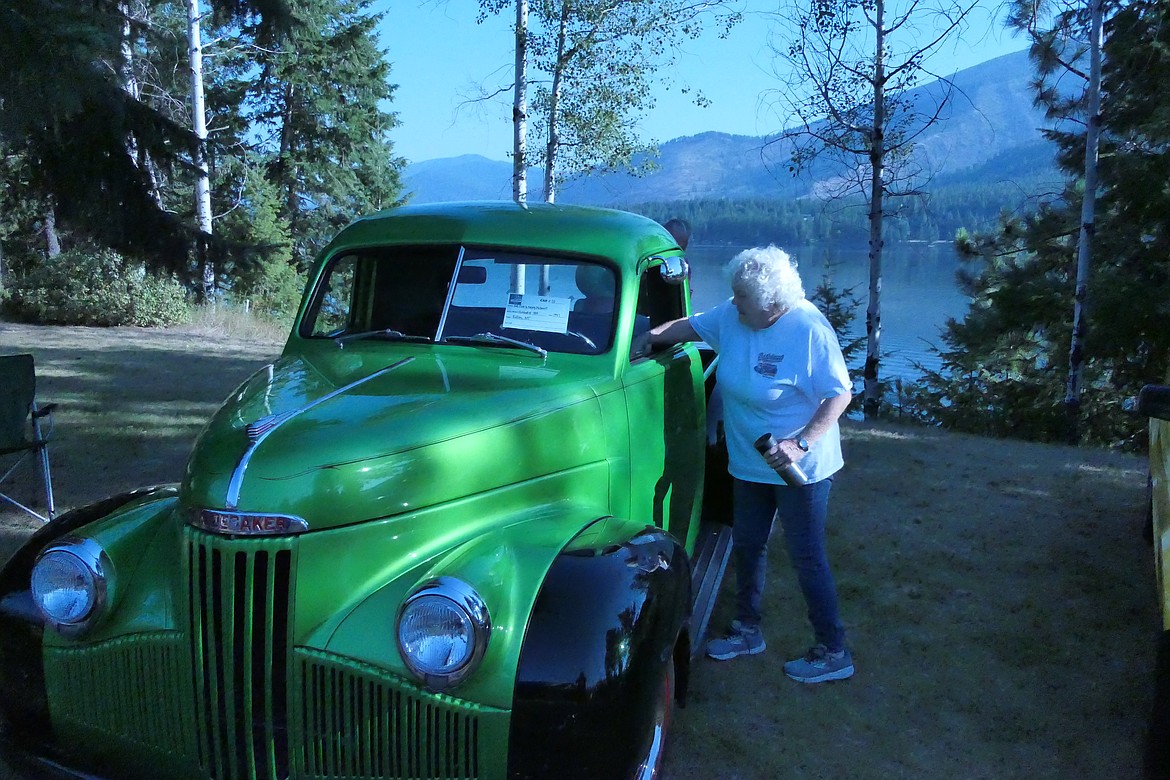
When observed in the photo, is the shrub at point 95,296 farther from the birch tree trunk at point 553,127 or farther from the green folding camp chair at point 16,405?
the green folding camp chair at point 16,405

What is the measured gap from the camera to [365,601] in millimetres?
2559

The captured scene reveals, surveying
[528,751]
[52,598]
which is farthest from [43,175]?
[528,751]

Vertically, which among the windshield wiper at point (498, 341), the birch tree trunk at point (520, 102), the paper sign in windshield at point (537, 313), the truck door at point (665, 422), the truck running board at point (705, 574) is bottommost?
the truck running board at point (705, 574)

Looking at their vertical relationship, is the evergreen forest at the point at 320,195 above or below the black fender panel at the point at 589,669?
above

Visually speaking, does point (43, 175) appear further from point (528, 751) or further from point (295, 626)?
point (528, 751)

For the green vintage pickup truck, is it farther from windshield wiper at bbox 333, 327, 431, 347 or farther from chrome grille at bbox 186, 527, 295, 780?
windshield wiper at bbox 333, 327, 431, 347

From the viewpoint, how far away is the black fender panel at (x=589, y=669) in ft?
7.77

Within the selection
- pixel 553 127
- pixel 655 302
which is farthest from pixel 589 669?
pixel 553 127

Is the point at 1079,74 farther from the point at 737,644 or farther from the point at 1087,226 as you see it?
the point at 737,644

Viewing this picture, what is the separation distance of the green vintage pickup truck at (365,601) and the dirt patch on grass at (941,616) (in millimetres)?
800

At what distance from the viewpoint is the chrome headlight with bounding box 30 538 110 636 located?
2.73 meters

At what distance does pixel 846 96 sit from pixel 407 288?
11620mm

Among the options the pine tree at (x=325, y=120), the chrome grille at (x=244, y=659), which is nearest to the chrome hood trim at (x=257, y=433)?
the chrome grille at (x=244, y=659)

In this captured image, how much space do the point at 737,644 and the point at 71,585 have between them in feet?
9.49
